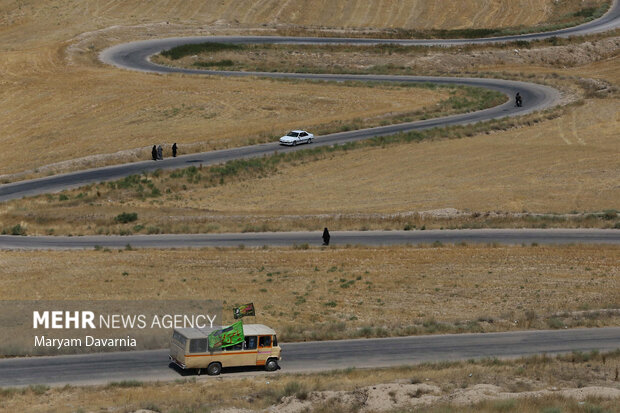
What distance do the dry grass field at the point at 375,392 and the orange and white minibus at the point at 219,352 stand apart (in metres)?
0.54

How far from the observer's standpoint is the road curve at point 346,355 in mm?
33281

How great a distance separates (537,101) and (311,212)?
4517 cm

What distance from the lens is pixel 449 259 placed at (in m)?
52.2

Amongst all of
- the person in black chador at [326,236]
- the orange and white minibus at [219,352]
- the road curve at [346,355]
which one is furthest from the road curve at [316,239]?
the orange and white minibus at [219,352]

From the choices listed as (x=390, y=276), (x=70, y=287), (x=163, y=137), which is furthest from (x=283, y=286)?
(x=163, y=137)

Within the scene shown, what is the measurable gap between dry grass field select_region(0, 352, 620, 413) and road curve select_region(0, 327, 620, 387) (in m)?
1.32

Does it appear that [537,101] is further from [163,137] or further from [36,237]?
[36,237]

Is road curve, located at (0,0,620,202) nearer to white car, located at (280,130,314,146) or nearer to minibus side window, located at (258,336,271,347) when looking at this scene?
white car, located at (280,130,314,146)

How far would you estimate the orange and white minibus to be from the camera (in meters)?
33.0

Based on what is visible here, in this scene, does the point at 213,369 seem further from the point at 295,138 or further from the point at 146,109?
the point at 146,109

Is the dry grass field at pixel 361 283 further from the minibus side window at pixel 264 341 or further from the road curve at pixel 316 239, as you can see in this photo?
the minibus side window at pixel 264 341

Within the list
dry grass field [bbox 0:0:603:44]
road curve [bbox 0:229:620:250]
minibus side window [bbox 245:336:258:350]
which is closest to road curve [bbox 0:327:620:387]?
minibus side window [bbox 245:336:258:350]

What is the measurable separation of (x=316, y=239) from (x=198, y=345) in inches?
979

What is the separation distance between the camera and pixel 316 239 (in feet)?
188
